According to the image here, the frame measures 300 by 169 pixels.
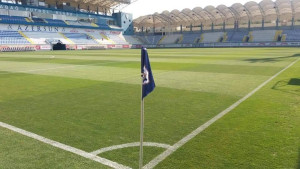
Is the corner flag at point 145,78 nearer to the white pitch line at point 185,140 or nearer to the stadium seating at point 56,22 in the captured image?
the white pitch line at point 185,140

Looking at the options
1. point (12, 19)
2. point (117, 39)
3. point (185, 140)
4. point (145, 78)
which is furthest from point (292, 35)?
point (145, 78)

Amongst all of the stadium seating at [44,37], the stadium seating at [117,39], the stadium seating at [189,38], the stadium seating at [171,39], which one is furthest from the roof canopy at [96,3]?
the stadium seating at [189,38]

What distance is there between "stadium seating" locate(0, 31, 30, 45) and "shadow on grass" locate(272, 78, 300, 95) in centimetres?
5316

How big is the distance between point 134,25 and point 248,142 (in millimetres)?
88285

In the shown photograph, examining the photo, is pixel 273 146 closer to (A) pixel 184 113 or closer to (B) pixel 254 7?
(A) pixel 184 113

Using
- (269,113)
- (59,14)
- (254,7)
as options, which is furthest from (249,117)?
(59,14)

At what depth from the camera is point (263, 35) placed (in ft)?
220

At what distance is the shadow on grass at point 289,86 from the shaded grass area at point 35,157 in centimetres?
774

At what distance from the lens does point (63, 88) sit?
10047mm

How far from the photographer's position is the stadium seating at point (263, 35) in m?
65.2

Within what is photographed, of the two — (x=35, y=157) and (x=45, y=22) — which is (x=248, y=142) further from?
(x=45, y=22)

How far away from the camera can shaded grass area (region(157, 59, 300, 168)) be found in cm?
379

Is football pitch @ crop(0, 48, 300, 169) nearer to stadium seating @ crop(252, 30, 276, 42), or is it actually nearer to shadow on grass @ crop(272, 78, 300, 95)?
shadow on grass @ crop(272, 78, 300, 95)

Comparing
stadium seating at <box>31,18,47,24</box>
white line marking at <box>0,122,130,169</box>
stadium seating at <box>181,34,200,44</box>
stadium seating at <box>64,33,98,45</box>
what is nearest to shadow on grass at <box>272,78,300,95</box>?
white line marking at <box>0,122,130,169</box>
